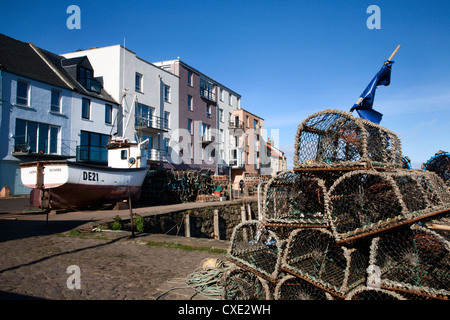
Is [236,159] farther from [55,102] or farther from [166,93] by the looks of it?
[55,102]

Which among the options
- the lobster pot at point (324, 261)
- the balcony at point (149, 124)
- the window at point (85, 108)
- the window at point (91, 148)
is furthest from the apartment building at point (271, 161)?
the lobster pot at point (324, 261)

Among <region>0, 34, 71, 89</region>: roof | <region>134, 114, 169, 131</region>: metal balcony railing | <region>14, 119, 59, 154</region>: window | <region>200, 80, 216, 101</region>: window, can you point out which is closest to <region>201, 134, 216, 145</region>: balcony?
<region>200, 80, 216, 101</region>: window

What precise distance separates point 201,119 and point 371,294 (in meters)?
31.9

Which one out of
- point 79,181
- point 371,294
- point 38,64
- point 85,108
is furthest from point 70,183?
point 38,64

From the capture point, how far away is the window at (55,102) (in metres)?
19.8

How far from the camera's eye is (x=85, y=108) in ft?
71.2

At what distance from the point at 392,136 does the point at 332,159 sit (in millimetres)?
1001

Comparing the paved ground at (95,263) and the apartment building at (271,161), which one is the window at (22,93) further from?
the apartment building at (271,161)

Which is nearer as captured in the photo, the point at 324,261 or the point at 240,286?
the point at 240,286

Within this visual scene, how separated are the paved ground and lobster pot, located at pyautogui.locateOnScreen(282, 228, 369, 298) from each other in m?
1.36

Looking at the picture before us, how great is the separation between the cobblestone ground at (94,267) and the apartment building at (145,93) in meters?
14.9

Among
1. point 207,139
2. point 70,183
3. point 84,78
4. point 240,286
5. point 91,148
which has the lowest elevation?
Result: point 240,286

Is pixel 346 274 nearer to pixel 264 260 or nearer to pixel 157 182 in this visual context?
pixel 264 260
